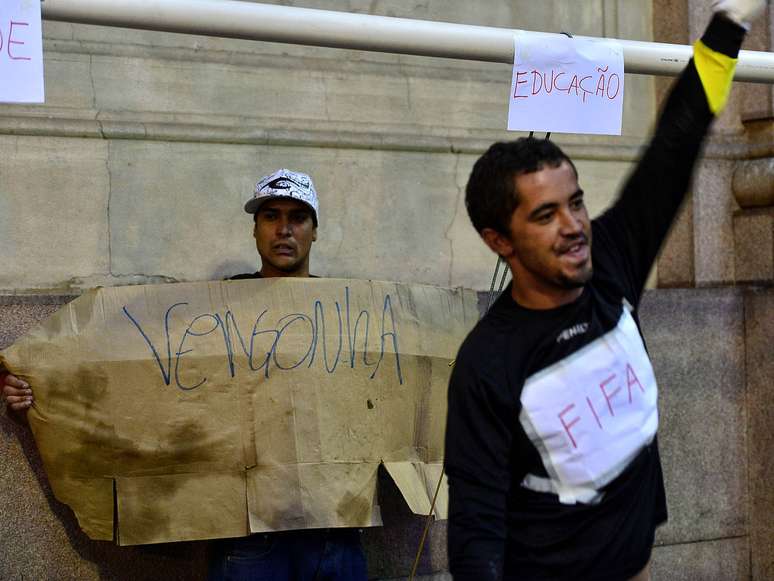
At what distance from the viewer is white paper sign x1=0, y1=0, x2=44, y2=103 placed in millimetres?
2820

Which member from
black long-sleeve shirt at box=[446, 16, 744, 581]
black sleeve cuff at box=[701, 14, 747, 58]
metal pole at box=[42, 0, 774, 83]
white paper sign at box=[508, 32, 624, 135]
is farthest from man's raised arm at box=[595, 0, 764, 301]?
metal pole at box=[42, 0, 774, 83]

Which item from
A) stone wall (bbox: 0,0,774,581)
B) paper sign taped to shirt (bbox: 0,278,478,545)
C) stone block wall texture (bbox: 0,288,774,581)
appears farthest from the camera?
stone block wall texture (bbox: 0,288,774,581)

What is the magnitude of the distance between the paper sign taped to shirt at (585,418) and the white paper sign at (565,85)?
3.58ft

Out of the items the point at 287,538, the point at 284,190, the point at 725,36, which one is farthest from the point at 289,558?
the point at 725,36

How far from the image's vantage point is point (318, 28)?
10.6 ft

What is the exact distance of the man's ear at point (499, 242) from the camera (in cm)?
256

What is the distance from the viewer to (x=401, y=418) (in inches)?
154

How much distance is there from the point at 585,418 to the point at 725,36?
38.8 inches

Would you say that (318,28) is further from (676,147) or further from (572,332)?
(572,332)

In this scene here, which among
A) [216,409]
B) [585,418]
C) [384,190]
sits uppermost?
[384,190]

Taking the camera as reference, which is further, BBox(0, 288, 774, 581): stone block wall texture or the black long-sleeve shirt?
BBox(0, 288, 774, 581): stone block wall texture

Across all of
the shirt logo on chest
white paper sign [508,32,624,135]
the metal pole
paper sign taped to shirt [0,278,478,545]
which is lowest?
paper sign taped to shirt [0,278,478,545]

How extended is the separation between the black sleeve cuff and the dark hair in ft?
1.59

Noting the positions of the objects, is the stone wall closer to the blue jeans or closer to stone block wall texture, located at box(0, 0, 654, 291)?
stone block wall texture, located at box(0, 0, 654, 291)
